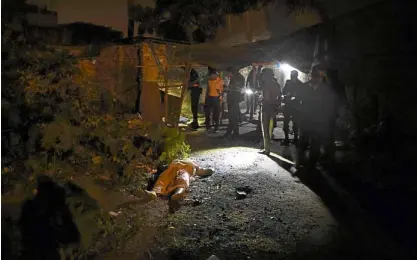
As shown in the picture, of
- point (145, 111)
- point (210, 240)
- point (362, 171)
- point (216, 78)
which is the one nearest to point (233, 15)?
point (216, 78)

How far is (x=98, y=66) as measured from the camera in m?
10.9

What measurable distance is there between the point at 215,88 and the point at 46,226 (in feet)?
31.5

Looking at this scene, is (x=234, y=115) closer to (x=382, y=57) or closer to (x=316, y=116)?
(x=316, y=116)

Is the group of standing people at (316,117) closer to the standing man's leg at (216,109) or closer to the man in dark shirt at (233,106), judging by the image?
the man in dark shirt at (233,106)

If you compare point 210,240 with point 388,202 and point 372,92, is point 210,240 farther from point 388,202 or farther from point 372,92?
point 372,92

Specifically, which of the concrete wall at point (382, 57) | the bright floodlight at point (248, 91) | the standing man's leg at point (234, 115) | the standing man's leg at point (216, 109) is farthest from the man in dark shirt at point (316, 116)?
the bright floodlight at point (248, 91)

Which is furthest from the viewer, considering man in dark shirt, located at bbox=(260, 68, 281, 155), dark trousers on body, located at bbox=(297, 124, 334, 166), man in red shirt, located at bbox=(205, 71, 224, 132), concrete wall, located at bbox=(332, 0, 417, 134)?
man in red shirt, located at bbox=(205, 71, 224, 132)

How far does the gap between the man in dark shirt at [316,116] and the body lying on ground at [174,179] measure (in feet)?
7.74

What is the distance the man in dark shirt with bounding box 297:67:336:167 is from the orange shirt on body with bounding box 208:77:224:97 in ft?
16.3

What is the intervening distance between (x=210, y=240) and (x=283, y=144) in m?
6.71

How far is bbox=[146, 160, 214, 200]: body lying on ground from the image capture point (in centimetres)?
655

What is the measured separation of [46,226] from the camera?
423 centimetres

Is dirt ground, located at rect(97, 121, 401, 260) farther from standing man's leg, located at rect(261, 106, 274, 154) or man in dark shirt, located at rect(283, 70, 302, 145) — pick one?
man in dark shirt, located at rect(283, 70, 302, 145)

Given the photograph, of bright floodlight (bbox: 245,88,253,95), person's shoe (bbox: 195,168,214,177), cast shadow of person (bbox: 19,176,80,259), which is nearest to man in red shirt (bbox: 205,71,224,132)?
bright floodlight (bbox: 245,88,253,95)
